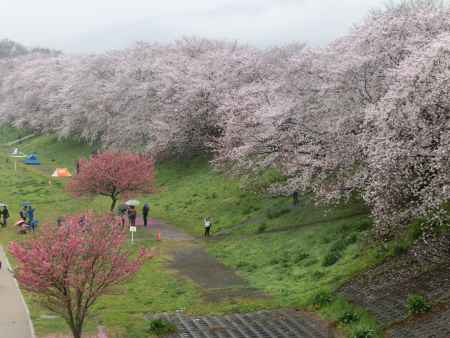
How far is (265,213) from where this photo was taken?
2608 cm

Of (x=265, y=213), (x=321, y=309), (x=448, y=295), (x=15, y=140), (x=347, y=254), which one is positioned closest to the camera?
(x=448, y=295)

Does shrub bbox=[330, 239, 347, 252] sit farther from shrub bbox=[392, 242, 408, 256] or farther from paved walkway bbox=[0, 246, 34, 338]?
paved walkway bbox=[0, 246, 34, 338]

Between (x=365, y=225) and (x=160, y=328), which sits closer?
(x=160, y=328)

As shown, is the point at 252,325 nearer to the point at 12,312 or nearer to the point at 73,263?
the point at 73,263

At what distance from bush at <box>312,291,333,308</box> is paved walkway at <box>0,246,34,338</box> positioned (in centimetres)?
734

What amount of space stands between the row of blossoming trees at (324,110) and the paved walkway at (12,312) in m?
9.51

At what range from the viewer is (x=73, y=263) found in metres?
12.2

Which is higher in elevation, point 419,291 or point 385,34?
point 385,34

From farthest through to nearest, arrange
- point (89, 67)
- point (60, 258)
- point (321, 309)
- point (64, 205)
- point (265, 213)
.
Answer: point (89, 67)
point (64, 205)
point (265, 213)
point (321, 309)
point (60, 258)

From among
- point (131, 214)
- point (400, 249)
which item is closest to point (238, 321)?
point (400, 249)

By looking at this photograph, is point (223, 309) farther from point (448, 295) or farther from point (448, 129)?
point (448, 129)

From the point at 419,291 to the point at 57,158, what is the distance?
4319cm

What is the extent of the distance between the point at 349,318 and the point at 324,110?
1028cm

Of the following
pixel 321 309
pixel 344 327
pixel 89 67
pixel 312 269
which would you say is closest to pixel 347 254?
pixel 312 269
